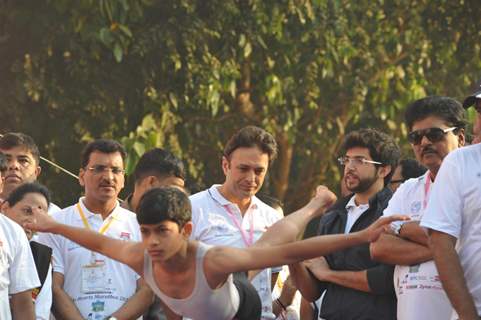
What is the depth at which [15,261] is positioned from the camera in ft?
28.7

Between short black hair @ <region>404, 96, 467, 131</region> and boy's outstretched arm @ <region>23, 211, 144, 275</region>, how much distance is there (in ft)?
6.10

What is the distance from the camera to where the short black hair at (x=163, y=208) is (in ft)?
26.3

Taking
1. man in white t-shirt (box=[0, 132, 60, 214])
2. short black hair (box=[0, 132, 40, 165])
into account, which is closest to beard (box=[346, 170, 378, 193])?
man in white t-shirt (box=[0, 132, 60, 214])

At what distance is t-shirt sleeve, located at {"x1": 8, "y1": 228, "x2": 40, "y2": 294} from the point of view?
8.76 metres

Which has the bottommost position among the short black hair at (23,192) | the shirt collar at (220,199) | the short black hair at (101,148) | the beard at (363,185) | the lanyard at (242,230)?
the lanyard at (242,230)

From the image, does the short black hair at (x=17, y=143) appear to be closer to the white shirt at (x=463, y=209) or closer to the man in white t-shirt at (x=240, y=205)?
the man in white t-shirt at (x=240, y=205)

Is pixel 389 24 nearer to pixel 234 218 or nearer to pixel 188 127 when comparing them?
pixel 188 127

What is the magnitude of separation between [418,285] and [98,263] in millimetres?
2462

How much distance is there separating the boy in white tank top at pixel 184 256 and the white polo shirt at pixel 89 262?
104 centimetres

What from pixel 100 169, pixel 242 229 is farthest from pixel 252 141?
pixel 100 169

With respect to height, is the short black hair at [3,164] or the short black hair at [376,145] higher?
the short black hair at [3,164]

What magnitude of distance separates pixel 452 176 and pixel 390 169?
1.83 metres

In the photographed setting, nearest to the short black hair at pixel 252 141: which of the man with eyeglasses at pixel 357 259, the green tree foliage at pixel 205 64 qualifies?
the man with eyeglasses at pixel 357 259

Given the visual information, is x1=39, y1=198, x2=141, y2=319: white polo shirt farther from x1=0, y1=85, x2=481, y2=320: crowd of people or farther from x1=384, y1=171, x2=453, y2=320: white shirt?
x1=384, y1=171, x2=453, y2=320: white shirt
